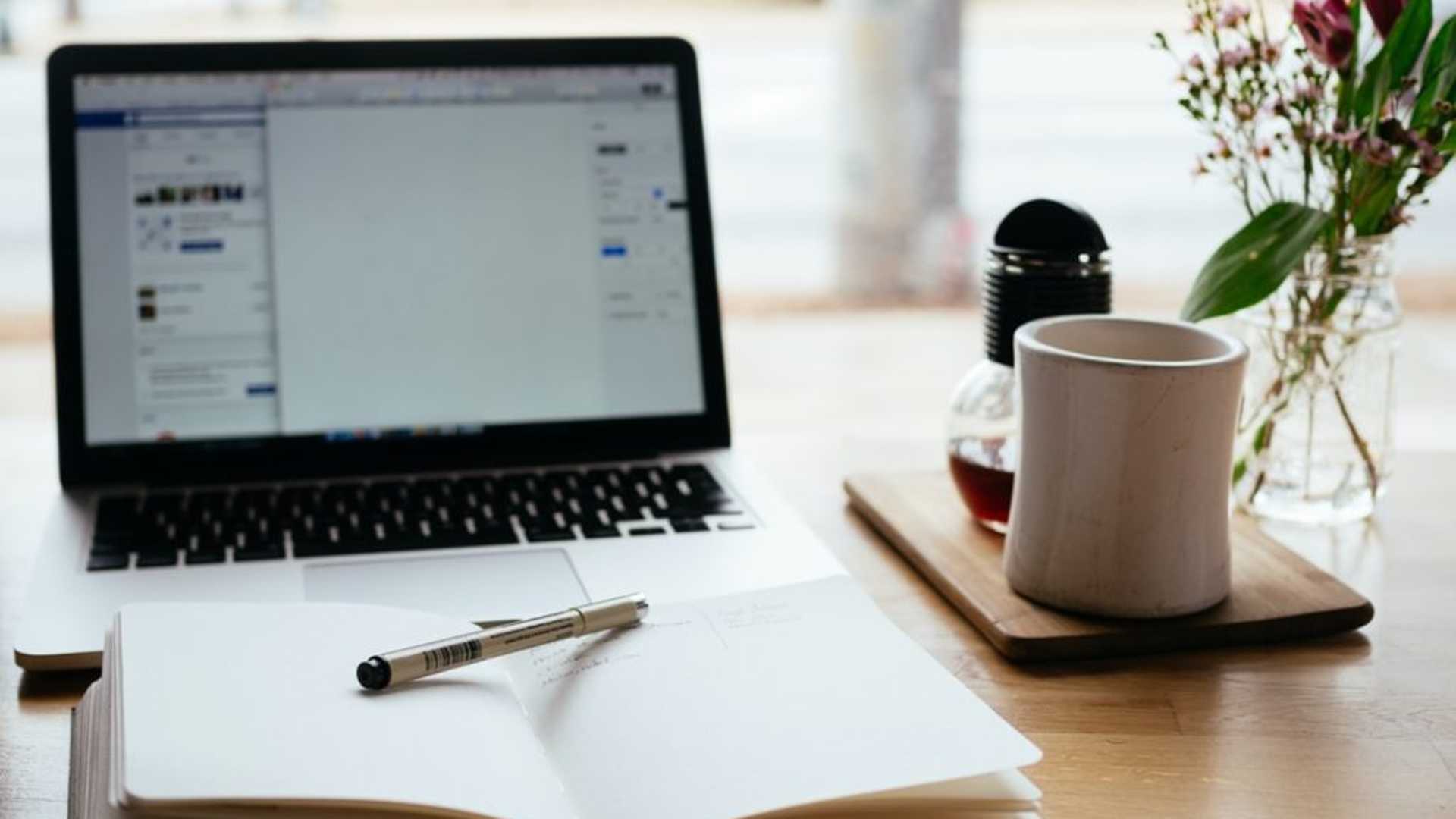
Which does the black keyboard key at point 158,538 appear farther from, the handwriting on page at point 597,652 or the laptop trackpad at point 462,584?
the handwriting on page at point 597,652

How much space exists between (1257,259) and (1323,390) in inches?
4.9

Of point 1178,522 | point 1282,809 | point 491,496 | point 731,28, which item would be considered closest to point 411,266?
point 491,496

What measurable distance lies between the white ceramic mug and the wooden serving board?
0.04 feet

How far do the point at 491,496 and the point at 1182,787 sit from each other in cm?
49

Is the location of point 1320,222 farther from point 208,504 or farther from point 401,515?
point 208,504

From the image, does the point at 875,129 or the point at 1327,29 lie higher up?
the point at 875,129

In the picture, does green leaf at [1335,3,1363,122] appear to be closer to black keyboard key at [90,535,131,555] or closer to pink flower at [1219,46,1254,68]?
pink flower at [1219,46,1254,68]

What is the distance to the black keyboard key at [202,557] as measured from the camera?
881mm

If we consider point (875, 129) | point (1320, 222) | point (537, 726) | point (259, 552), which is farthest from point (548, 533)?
point (875, 129)

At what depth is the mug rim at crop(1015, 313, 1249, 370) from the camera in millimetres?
751

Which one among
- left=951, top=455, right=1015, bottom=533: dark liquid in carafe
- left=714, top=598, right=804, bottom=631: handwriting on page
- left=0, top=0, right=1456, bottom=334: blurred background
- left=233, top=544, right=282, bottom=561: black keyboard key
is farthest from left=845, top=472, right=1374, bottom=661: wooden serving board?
left=0, top=0, right=1456, bottom=334: blurred background

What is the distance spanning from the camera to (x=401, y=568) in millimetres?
881

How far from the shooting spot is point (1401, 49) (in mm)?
887

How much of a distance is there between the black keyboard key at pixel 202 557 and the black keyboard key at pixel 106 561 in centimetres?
3
